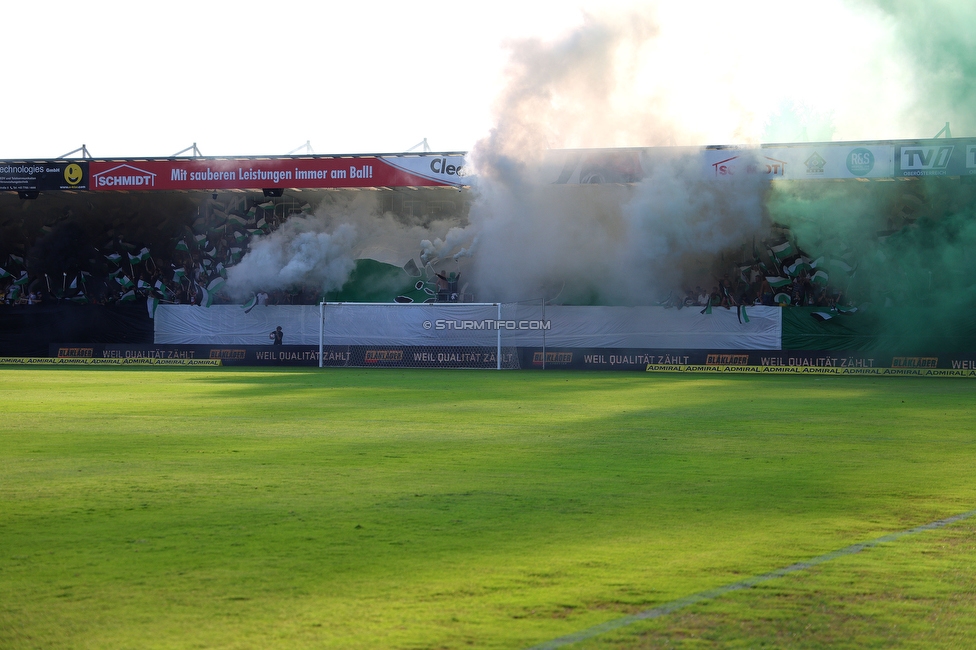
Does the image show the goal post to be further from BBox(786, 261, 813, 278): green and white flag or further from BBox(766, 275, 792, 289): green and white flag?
BBox(786, 261, 813, 278): green and white flag

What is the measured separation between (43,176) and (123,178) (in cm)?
361

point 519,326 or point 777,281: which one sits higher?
point 777,281

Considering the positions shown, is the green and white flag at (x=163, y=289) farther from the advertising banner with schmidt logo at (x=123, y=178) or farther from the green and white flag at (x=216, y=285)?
the advertising banner with schmidt logo at (x=123, y=178)

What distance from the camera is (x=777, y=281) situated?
3706 centimetres

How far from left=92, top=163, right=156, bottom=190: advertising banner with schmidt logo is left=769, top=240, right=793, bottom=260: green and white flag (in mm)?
24791

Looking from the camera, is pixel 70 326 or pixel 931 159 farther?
pixel 70 326

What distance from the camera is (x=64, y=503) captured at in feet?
24.0

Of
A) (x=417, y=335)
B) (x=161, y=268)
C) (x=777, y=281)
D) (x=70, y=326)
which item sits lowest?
(x=417, y=335)

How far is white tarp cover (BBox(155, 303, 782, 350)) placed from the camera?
34438mm

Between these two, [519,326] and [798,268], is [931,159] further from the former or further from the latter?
[519,326]

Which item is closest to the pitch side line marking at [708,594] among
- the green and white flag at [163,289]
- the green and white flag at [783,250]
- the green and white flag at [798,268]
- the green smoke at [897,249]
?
the green smoke at [897,249]

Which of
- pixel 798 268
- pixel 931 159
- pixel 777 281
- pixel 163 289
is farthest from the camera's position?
pixel 163 289

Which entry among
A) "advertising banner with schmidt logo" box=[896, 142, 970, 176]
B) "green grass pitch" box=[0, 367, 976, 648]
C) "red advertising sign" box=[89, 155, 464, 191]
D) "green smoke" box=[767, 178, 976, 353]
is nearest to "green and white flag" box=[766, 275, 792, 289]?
"green smoke" box=[767, 178, 976, 353]

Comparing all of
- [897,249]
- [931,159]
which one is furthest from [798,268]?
[931,159]
